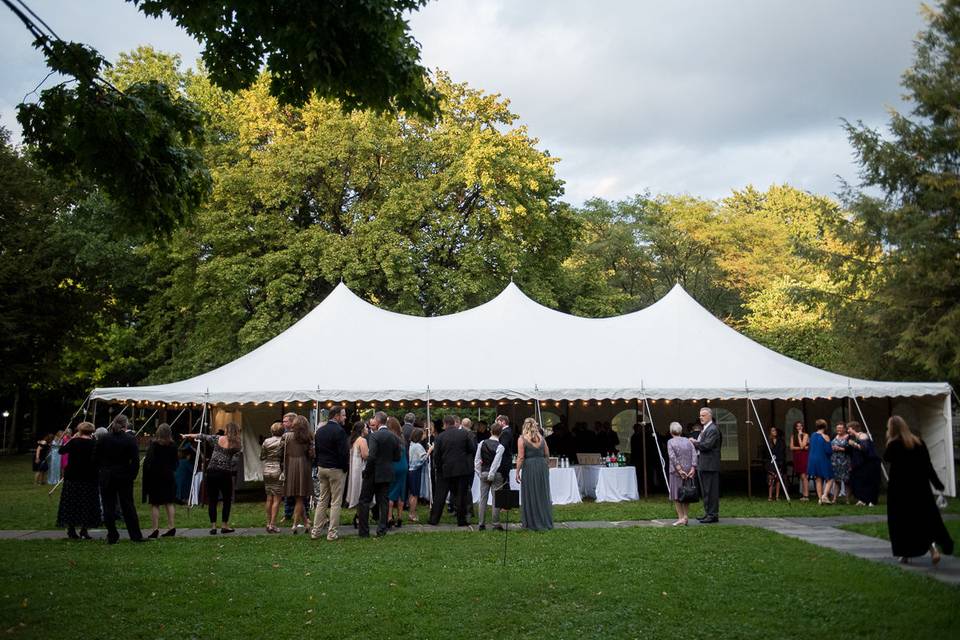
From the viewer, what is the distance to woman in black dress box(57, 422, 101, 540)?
1062 cm

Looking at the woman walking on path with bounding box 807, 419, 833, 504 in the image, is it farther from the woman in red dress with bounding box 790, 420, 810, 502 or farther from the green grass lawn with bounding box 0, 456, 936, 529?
the woman in red dress with bounding box 790, 420, 810, 502

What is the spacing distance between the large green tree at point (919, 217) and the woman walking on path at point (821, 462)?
263 inches

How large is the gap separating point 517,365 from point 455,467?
183 inches

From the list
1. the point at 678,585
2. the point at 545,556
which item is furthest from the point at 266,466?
the point at 678,585

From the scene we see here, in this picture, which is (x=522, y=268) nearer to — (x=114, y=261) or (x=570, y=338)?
(x=570, y=338)

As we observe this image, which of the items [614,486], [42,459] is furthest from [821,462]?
[42,459]

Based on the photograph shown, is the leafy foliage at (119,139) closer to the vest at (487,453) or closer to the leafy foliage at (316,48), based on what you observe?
the leafy foliage at (316,48)

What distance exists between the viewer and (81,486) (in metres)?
10.7

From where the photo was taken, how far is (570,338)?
58.7ft

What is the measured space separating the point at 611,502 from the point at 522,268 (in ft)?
41.0

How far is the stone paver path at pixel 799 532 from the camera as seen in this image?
8763mm

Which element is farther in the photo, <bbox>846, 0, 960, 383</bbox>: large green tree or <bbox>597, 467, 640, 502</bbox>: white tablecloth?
<bbox>846, 0, 960, 383</bbox>: large green tree

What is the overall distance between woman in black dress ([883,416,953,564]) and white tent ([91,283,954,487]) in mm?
7113


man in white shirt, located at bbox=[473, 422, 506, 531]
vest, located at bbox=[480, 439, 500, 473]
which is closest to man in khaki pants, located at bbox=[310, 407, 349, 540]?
man in white shirt, located at bbox=[473, 422, 506, 531]
